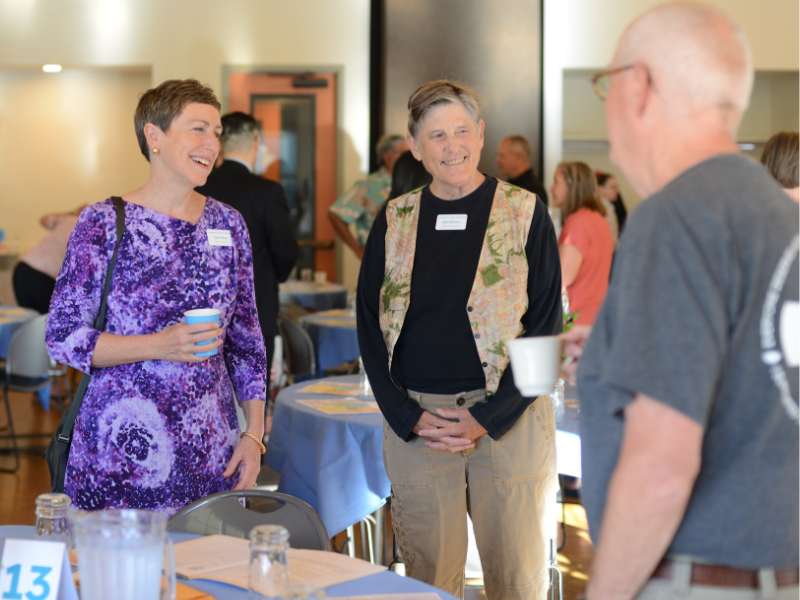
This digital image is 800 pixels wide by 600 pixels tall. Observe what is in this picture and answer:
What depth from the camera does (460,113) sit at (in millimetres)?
2820

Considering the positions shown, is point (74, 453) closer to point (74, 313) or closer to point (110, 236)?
point (74, 313)

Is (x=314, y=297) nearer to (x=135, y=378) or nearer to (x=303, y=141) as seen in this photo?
(x=303, y=141)

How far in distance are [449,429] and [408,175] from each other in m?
1.42

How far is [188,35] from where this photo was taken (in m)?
9.70

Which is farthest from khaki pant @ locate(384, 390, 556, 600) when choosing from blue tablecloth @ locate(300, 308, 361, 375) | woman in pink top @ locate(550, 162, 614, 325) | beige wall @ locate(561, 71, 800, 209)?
beige wall @ locate(561, 71, 800, 209)

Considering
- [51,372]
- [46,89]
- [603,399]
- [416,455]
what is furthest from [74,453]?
[46,89]

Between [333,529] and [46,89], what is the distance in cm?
870

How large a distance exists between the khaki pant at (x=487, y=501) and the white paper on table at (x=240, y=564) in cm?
76

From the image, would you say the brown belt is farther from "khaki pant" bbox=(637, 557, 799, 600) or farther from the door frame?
the door frame

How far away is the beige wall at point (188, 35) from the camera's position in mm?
9695

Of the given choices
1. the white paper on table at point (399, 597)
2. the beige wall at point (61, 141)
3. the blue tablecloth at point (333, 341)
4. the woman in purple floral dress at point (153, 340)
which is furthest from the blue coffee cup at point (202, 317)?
the beige wall at point (61, 141)

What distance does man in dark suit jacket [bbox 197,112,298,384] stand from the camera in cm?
452

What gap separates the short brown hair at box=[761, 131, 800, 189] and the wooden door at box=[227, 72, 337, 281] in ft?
20.3

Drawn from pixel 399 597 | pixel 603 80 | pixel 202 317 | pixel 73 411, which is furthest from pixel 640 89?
pixel 73 411
